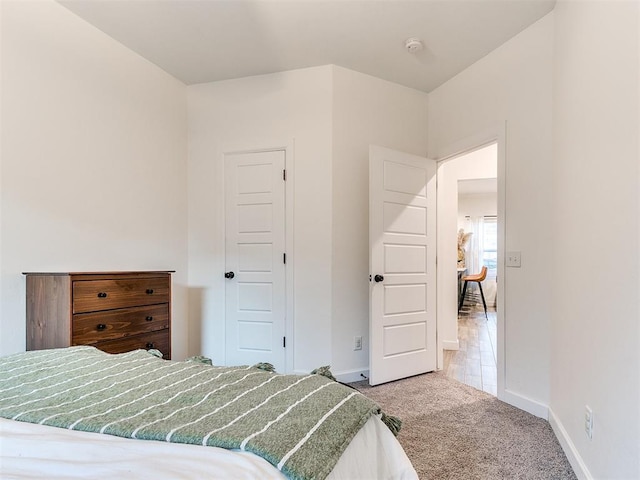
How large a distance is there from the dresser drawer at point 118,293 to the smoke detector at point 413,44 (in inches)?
96.1

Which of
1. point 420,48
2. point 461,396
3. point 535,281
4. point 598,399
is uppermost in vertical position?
point 420,48

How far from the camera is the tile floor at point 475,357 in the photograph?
122 inches

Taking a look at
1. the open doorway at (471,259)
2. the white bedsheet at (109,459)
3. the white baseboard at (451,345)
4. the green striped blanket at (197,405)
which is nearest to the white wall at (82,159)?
the green striped blanket at (197,405)

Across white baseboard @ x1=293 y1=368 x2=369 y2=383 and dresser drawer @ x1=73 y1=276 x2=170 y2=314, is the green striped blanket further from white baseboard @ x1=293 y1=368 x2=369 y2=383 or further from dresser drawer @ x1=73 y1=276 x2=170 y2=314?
white baseboard @ x1=293 y1=368 x2=369 y2=383

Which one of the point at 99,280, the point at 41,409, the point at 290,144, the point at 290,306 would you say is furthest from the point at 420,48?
the point at 41,409

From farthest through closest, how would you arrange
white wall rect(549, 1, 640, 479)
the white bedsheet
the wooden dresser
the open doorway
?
the open doorway
the wooden dresser
white wall rect(549, 1, 640, 479)
the white bedsheet

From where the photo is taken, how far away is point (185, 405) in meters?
0.91

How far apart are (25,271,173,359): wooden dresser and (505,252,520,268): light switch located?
247 centimetres

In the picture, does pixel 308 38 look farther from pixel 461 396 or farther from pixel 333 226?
pixel 461 396

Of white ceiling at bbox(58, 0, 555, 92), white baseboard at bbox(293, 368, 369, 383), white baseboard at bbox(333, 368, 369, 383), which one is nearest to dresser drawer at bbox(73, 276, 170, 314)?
white baseboard at bbox(293, 368, 369, 383)

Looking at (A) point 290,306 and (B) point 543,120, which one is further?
(A) point 290,306

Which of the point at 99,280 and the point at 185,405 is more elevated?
the point at 99,280

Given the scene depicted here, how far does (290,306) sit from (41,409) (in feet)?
7.65

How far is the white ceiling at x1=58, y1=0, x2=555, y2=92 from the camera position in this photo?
2330 mm
